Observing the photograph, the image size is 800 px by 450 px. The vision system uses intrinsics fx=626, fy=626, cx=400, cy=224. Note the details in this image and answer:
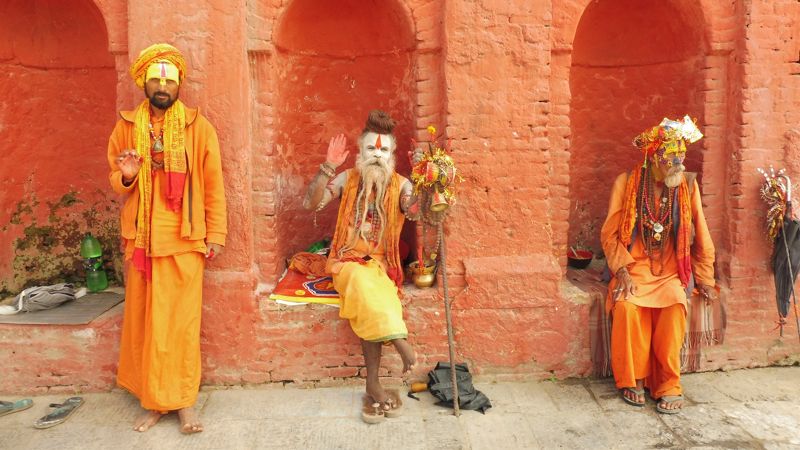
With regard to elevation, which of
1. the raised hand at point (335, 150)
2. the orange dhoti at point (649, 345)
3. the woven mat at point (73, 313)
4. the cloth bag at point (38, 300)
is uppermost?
the raised hand at point (335, 150)

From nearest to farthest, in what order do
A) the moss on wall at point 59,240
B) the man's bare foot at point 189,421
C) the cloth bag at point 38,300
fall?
1. the man's bare foot at point 189,421
2. the cloth bag at point 38,300
3. the moss on wall at point 59,240

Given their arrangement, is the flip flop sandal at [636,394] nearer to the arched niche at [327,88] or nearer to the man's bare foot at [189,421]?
the arched niche at [327,88]

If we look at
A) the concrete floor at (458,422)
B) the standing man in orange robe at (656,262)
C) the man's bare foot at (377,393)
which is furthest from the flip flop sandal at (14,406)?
the standing man in orange robe at (656,262)

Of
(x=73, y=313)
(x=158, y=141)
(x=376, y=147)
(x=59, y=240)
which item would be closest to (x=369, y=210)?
(x=376, y=147)

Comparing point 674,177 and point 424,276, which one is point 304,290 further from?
point 674,177

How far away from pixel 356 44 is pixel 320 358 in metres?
2.60

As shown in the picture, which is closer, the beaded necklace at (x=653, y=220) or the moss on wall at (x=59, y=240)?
the beaded necklace at (x=653, y=220)

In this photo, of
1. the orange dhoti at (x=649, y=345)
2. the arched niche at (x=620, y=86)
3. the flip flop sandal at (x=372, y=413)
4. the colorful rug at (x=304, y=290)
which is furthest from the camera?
the arched niche at (x=620, y=86)

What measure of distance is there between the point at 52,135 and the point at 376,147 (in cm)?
305

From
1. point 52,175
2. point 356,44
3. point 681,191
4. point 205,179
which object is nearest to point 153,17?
point 205,179

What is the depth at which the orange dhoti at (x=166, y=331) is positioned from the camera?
154 inches

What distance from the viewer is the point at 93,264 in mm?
5367

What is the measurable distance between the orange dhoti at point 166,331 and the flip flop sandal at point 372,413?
3.60ft

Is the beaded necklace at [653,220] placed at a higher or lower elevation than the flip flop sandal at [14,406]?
higher
